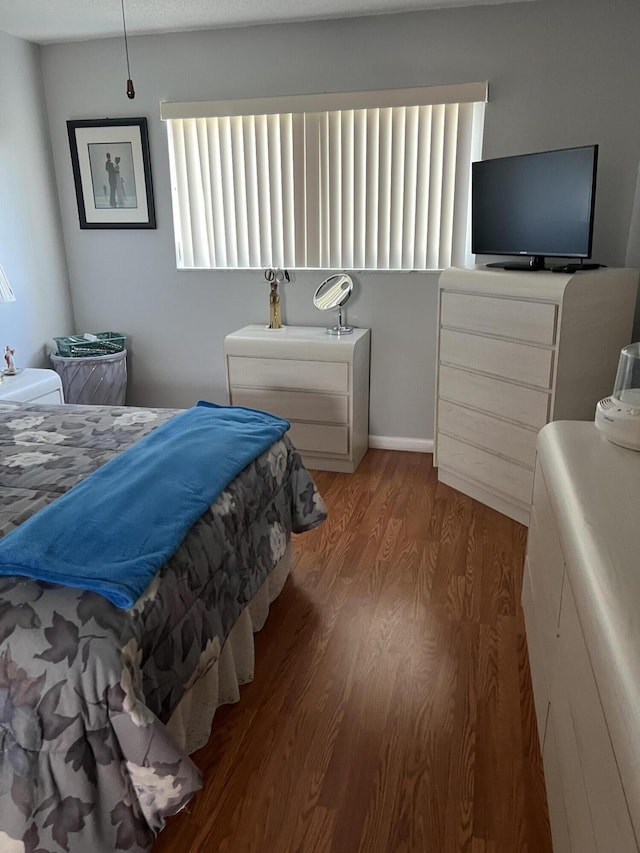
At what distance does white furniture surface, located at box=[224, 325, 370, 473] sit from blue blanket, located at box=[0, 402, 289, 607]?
1.22 m

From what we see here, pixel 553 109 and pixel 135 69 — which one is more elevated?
pixel 135 69

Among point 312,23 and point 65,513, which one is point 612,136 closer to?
point 312,23

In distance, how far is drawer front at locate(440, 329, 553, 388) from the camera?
2.57 metres

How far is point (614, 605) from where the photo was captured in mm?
989

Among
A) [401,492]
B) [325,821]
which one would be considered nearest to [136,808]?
[325,821]

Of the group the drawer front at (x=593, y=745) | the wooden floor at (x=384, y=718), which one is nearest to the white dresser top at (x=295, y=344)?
the wooden floor at (x=384, y=718)

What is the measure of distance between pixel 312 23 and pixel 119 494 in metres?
2.86

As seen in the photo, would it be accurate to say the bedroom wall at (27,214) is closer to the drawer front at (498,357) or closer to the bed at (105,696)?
the bed at (105,696)

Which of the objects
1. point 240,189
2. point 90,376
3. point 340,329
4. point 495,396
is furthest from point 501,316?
point 90,376

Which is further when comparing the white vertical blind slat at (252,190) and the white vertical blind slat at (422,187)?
the white vertical blind slat at (252,190)

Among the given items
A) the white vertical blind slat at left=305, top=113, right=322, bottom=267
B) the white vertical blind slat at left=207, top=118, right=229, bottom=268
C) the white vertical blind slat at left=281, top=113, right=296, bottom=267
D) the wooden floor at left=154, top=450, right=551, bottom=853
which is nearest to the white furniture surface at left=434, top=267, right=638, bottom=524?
the wooden floor at left=154, top=450, right=551, bottom=853

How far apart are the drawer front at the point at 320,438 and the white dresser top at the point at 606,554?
1680mm

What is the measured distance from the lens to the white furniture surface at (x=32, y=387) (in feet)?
9.88

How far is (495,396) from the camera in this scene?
2.81 meters
